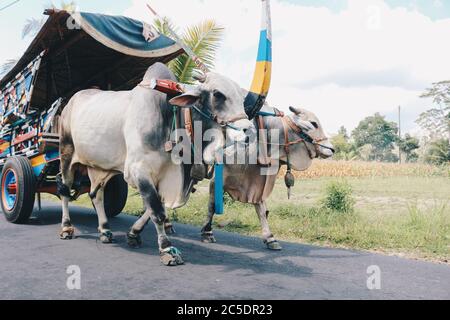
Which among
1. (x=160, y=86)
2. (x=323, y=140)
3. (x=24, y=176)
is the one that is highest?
(x=160, y=86)

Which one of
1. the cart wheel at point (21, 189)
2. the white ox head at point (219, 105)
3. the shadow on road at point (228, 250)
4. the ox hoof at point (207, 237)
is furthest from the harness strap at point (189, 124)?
the cart wheel at point (21, 189)

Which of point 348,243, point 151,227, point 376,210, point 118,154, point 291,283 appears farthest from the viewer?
point 376,210

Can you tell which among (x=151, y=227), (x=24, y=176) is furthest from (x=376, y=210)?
(x=24, y=176)

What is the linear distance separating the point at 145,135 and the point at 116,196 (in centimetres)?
301

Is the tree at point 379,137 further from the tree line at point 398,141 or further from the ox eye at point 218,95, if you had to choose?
the ox eye at point 218,95

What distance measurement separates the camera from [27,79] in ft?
19.5

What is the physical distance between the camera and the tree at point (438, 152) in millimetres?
21555

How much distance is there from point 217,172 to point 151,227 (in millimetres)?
2586

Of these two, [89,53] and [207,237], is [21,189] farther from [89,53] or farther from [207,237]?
[207,237]

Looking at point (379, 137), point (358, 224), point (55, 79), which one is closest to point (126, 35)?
point (55, 79)

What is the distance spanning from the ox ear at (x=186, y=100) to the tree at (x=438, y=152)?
20335 mm
